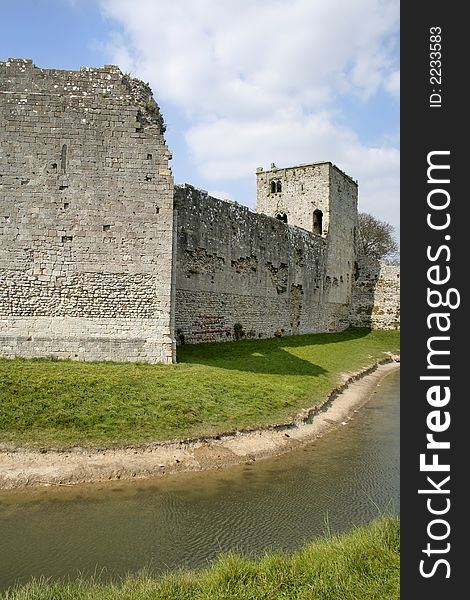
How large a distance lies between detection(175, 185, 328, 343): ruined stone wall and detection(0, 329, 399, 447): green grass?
11.9 feet

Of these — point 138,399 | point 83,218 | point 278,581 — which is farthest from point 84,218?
point 278,581

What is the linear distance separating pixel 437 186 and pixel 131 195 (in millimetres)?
10854

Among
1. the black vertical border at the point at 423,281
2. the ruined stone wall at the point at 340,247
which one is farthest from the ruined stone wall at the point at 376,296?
the black vertical border at the point at 423,281

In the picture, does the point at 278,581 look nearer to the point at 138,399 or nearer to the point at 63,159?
the point at 138,399

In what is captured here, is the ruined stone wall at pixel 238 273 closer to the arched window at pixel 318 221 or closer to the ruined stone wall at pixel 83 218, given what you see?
the arched window at pixel 318 221

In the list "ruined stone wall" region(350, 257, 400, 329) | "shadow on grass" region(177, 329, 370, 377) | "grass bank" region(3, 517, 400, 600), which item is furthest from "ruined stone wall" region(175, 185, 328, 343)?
"grass bank" region(3, 517, 400, 600)

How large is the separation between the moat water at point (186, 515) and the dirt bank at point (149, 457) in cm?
29

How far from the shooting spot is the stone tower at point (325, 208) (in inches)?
1185

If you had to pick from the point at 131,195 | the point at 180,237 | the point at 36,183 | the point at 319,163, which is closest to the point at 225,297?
the point at 180,237

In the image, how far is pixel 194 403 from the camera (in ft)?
35.0

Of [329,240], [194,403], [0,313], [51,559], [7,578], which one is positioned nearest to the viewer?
[7,578]

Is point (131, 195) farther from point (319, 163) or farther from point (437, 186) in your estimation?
point (319, 163)

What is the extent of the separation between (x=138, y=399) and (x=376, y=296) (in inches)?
1002

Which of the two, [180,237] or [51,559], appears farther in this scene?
[180,237]
